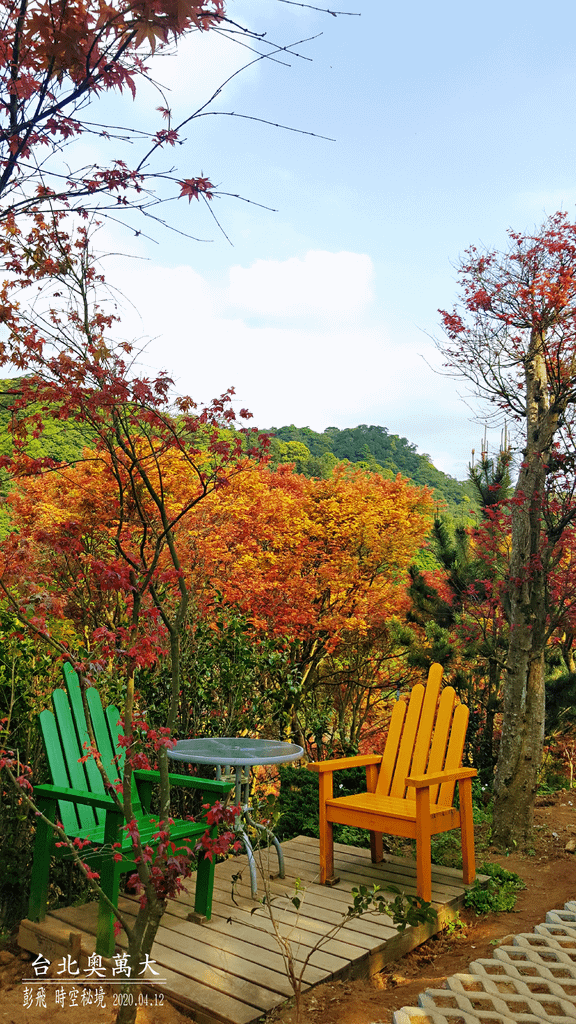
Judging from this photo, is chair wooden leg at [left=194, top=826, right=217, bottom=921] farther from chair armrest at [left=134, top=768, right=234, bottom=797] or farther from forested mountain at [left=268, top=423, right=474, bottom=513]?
forested mountain at [left=268, top=423, right=474, bottom=513]

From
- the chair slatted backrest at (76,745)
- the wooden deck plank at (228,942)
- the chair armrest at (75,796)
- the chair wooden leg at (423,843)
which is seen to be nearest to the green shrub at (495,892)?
the chair wooden leg at (423,843)

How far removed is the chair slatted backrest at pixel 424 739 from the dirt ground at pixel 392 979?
63 cm

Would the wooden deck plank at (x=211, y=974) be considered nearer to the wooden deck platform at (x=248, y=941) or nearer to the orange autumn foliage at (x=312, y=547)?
the wooden deck platform at (x=248, y=941)

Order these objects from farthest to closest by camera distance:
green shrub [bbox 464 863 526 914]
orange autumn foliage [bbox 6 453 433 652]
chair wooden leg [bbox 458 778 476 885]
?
orange autumn foliage [bbox 6 453 433 652], chair wooden leg [bbox 458 778 476 885], green shrub [bbox 464 863 526 914]

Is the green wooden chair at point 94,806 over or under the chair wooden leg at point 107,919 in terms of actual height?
over

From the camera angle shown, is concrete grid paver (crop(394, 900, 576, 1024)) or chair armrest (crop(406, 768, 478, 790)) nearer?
concrete grid paver (crop(394, 900, 576, 1024))

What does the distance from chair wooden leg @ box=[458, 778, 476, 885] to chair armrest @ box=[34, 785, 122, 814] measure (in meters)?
1.85

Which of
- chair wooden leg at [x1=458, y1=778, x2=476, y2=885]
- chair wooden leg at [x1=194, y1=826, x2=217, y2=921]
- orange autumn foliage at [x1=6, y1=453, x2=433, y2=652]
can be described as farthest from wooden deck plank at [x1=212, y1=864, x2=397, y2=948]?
orange autumn foliage at [x1=6, y1=453, x2=433, y2=652]

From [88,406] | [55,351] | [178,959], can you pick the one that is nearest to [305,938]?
[178,959]

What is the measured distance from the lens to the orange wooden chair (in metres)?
3.12

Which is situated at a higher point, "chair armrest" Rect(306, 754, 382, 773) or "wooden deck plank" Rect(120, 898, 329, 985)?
"chair armrest" Rect(306, 754, 382, 773)

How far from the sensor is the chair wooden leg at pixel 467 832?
3.50m

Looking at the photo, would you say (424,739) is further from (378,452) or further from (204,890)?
(378,452)

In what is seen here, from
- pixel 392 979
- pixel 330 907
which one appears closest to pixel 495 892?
pixel 330 907
